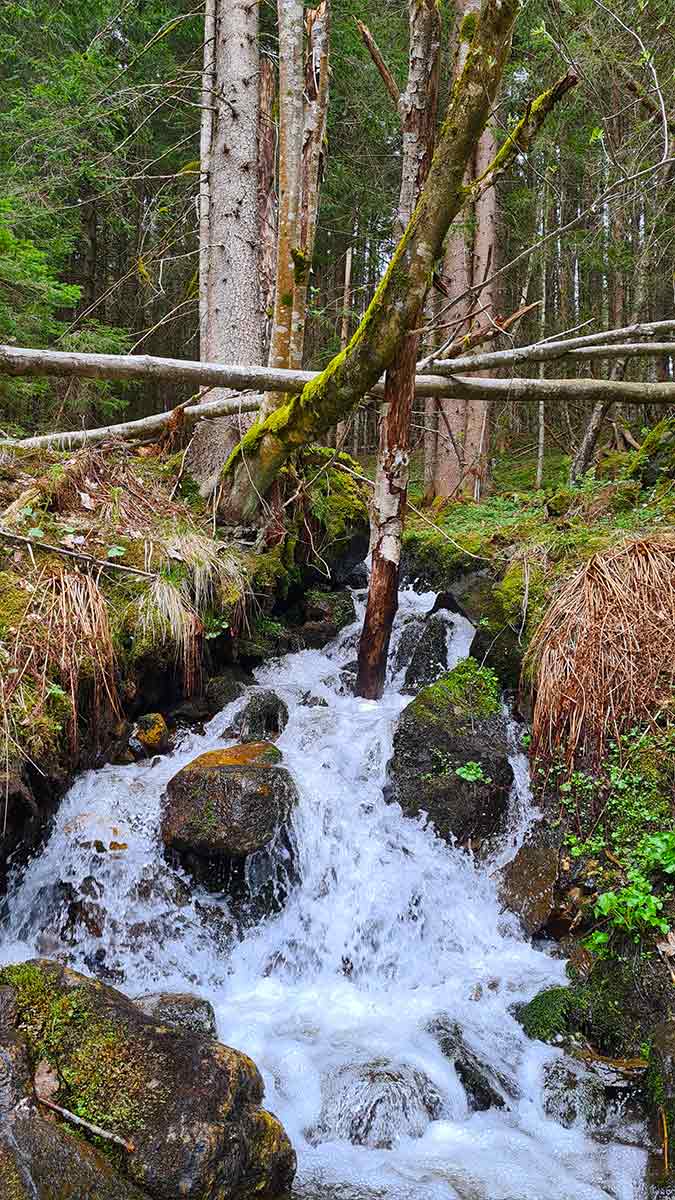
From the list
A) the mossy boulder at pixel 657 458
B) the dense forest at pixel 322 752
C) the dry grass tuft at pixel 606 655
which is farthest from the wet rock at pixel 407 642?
the mossy boulder at pixel 657 458

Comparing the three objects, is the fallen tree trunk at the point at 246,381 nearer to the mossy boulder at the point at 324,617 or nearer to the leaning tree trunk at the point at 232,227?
the leaning tree trunk at the point at 232,227

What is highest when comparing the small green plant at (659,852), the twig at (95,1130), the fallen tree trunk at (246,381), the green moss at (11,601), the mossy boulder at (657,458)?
the fallen tree trunk at (246,381)

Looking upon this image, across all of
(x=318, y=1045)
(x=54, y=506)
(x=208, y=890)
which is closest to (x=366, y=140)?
(x=54, y=506)

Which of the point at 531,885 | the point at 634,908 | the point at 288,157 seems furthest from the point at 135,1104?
the point at 288,157

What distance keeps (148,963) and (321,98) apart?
24.4ft

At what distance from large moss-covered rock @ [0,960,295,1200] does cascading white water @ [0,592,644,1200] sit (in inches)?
18.5

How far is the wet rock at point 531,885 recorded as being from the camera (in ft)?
14.0

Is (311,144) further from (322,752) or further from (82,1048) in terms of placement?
(82,1048)

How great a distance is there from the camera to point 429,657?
22.2 feet

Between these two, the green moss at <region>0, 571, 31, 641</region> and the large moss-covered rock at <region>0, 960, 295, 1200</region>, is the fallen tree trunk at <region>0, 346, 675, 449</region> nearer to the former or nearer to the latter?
the green moss at <region>0, 571, 31, 641</region>

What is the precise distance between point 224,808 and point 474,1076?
76.0 inches

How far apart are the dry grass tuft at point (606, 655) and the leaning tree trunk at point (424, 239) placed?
86.3 inches

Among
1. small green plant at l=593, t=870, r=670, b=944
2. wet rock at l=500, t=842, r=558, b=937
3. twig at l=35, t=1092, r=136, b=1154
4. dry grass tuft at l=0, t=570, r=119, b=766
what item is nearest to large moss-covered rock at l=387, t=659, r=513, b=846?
wet rock at l=500, t=842, r=558, b=937

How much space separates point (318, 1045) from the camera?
12.0 feet
